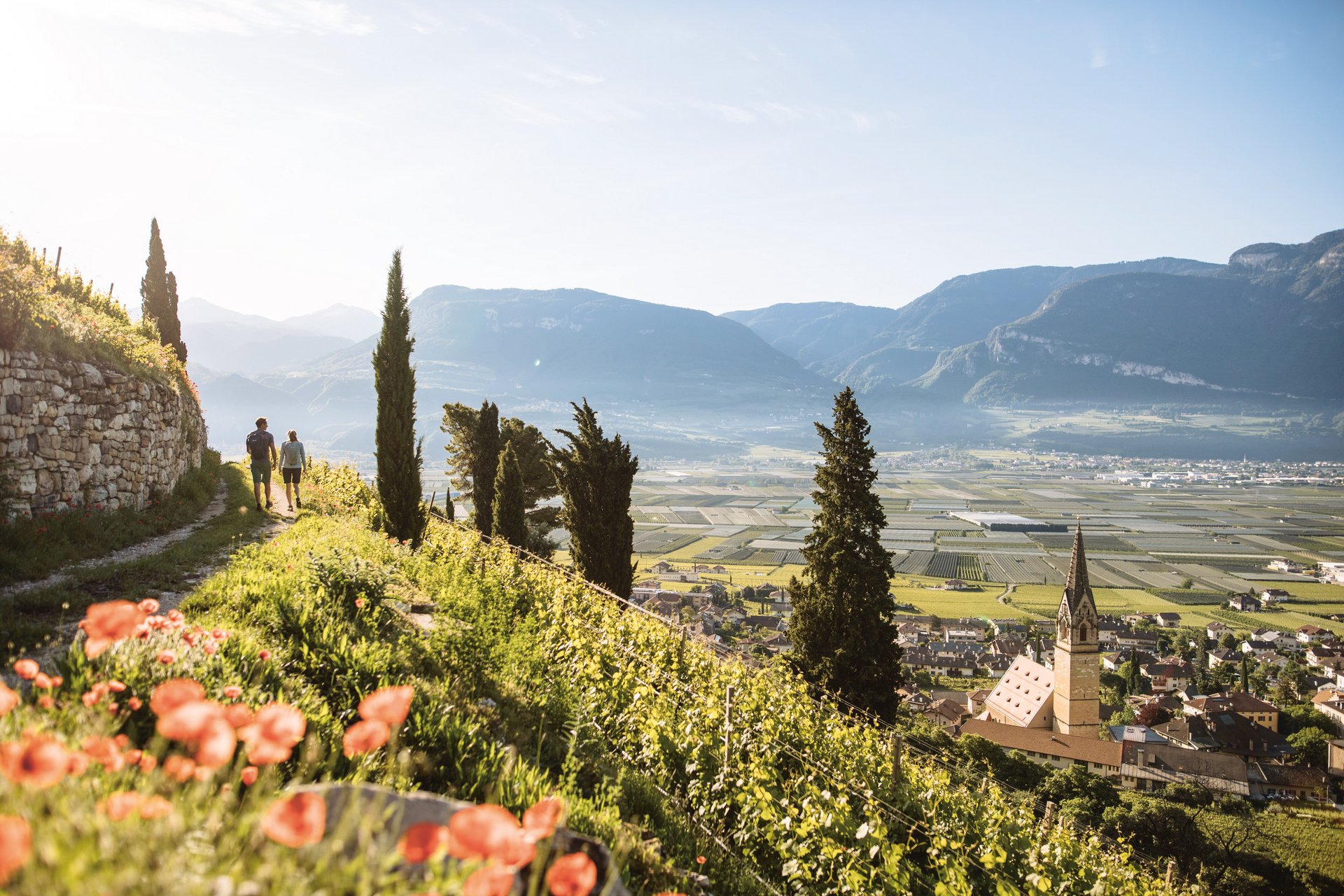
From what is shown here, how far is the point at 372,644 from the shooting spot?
519 cm

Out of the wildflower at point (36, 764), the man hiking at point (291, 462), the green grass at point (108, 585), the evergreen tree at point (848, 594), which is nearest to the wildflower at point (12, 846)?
the wildflower at point (36, 764)

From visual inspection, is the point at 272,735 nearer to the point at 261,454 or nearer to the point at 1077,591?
the point at 261,454

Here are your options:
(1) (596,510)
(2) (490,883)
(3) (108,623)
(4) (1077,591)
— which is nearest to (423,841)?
(2) (490,883)

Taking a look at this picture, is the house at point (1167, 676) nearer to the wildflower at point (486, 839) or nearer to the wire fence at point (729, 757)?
the wire fence at point (729, 757)

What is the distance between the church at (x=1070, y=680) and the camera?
138 ft

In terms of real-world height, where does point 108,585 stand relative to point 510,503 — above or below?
above

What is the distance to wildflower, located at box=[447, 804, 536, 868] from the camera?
1.24 meters

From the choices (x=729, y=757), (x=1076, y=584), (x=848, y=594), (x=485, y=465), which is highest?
(x=485, y=465)

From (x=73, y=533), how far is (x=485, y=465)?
14269mm

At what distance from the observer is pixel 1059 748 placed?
42.3m

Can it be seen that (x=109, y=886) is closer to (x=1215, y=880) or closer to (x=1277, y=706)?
(x=1215, y=880)

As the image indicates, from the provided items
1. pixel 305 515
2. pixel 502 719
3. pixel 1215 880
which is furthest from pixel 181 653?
pixel 1215 880

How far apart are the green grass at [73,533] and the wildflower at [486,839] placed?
27.0ft

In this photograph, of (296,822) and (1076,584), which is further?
(1076,584)
